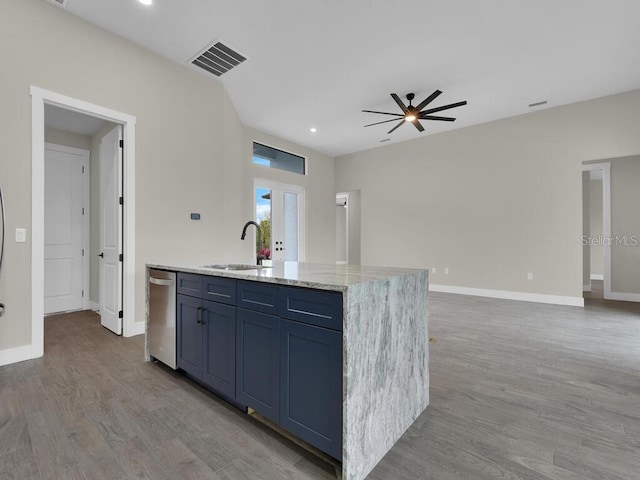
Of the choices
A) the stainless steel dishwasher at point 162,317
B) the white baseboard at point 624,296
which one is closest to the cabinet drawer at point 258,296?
the stainless steel dishwasher at point 162,317

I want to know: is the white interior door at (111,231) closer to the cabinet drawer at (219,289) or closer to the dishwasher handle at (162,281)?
the dishwasher handle at (162,281)

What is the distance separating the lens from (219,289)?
2.05 metres

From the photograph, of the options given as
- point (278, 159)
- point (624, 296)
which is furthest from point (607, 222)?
point (278, 159)

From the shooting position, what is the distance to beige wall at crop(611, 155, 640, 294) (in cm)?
571

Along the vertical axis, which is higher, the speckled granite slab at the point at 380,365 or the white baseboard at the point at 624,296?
the speckled granite slab at the point at 380,365

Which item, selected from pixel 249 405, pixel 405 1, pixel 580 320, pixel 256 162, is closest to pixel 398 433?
pixel 249 405

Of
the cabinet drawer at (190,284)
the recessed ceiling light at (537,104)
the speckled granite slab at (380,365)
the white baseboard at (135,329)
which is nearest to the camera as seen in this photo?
the speckled granite slab at (380,365)

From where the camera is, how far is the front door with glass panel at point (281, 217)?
664cm

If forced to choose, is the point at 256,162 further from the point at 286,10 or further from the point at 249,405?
the point at 249,405

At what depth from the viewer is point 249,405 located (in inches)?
72.2

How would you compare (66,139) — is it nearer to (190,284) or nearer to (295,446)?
(190,284)

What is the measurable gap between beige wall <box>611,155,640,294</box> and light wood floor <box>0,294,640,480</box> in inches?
140

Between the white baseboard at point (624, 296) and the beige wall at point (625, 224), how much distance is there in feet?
0.19

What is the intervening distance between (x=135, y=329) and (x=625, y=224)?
8393 millimetres
